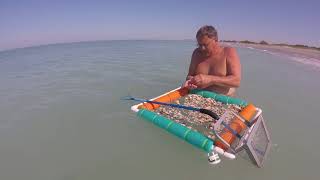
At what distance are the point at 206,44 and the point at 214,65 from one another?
0.49 m

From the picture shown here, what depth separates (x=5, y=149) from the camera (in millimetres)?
4430

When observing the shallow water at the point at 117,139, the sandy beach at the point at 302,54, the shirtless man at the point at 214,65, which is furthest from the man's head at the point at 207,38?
the sandy beach at the point at 302,54

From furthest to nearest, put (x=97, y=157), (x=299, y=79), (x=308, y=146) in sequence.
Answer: (x=299, y=79), (x=308, y=146), (x=97, y=157)

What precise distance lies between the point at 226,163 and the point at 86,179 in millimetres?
2010

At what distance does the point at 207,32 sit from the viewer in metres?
4.89

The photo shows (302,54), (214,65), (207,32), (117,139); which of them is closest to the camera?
(117,139)

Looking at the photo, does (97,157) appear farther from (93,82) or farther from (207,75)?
(93,82)

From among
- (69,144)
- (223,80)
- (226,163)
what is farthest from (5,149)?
(223,80)

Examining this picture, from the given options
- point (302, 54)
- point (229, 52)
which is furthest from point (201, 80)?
point (302, 54)

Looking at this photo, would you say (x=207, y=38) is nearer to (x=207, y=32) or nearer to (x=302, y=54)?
(x=207, y=32)

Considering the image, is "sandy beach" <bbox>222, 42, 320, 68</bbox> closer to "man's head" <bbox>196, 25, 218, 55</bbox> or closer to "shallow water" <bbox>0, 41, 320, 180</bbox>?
"shallow water" <bbox>0, 41, 320, 180</bbox>

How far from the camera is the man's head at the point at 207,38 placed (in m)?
4.92

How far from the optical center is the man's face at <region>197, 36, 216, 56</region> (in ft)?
16.3

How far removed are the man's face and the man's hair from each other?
6cm
